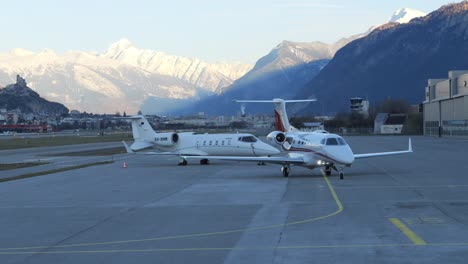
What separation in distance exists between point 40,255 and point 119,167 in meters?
31.8

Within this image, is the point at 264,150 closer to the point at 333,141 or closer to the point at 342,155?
the point at 333,141

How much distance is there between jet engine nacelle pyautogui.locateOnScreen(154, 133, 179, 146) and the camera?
50.5 meters

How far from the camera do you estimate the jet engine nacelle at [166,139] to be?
50500 mm

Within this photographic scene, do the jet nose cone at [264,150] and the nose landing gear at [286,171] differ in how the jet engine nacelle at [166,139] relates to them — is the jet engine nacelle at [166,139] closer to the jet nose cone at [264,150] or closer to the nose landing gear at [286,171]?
the jet nose cone at [264,150]

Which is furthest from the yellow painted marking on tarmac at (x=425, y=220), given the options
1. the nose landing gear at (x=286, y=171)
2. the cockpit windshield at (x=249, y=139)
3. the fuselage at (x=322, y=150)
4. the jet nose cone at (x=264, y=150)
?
the cockpit windshield at (x=249, y=139)

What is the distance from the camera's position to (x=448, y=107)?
111 metres

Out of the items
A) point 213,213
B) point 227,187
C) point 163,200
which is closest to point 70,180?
point 227,187

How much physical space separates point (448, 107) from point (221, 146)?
7274 cm

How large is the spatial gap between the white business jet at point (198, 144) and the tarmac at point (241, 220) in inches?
433

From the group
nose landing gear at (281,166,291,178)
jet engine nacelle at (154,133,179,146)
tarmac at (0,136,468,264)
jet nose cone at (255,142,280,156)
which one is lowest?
tarmac at (0,136,468,264)

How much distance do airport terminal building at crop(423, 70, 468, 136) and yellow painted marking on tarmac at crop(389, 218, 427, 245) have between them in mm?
84903

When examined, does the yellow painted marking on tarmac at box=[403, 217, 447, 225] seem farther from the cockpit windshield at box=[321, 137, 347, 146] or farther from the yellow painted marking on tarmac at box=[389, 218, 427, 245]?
the cockpit windshield at box=[321, 137, 347, 146]

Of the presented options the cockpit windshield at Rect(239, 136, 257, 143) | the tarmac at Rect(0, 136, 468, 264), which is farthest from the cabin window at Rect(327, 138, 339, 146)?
the cockpit windshield at Rect(239, 136, 257, 143)

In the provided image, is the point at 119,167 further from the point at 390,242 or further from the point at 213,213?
the point at 390,242
